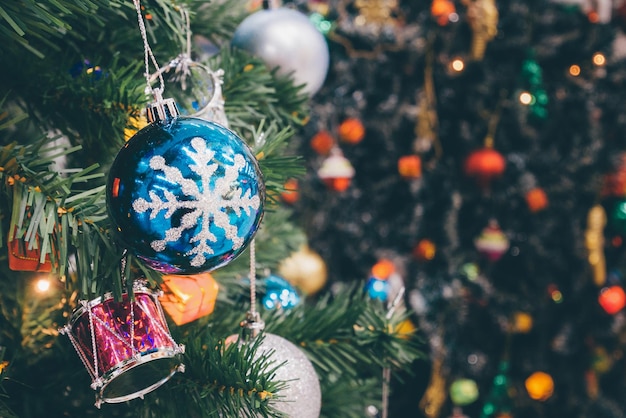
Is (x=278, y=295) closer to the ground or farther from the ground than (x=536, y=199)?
farther from the ground

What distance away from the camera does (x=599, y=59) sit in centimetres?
141

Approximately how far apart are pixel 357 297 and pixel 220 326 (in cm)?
14

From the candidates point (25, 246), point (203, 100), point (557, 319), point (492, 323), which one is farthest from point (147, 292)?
point (557, 319)

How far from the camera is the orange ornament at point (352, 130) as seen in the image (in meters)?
1.54

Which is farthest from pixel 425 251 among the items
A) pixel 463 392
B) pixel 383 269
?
pixel 463 392

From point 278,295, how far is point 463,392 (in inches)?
35.5

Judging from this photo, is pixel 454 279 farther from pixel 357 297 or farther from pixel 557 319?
pixel 357 297

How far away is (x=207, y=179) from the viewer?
1.18 ft

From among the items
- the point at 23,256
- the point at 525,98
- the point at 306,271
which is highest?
the point at 23,256

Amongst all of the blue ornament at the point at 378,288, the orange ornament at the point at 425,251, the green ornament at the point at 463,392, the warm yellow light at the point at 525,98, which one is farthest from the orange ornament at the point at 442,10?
the green ornament at the point at 463,392

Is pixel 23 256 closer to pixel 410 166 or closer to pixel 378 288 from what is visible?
pixel 378 288

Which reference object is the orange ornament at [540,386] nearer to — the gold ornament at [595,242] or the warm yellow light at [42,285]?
the gold ornament at [595,242]

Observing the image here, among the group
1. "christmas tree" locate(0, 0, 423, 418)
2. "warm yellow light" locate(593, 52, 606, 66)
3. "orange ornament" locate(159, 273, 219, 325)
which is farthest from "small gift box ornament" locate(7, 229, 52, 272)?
"warm yellow light" locate(593, 52, 606, 66)

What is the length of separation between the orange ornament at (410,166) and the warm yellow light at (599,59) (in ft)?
1.64
